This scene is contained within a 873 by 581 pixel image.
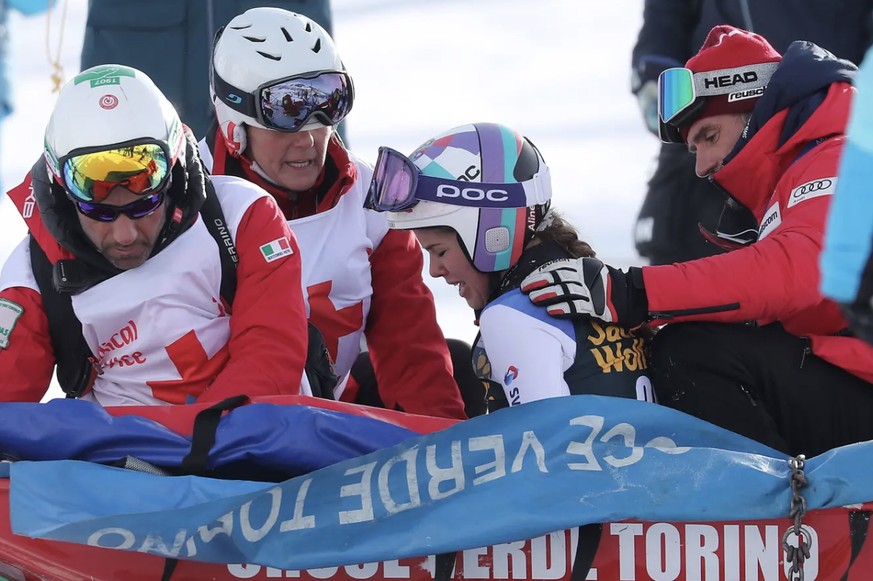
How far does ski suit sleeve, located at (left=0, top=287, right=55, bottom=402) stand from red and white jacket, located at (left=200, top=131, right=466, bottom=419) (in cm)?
88

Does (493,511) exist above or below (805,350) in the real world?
below

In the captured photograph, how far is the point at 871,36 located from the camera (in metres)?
4.80

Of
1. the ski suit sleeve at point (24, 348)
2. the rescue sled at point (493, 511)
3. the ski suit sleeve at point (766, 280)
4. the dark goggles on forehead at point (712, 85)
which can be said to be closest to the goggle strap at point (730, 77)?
the dark goggles on forehead at point (712, 85)

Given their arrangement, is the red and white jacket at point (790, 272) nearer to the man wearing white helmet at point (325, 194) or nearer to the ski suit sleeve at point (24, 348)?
the man wearing white helmet at point (325, 194)

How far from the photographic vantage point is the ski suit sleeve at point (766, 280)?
330 centimetres

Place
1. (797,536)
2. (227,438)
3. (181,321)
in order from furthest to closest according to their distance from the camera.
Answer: (181,321)
(227,438)
(797,536)

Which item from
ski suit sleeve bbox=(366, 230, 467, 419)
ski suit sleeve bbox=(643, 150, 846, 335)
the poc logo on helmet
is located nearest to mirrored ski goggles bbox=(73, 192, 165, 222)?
the poc logo on helmet

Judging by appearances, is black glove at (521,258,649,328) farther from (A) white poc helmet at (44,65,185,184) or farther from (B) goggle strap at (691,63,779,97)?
(A) white poc helmet at (44,65,185,184)

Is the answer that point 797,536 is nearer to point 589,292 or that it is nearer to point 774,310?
point 774,310

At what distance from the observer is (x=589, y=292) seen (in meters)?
3.32

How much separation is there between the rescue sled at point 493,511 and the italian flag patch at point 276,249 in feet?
2.18

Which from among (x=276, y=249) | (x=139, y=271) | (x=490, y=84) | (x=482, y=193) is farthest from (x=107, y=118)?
(x=490, y=84)

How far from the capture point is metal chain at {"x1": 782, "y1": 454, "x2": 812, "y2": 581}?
2.82 m

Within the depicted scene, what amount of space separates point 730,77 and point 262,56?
1.38m
